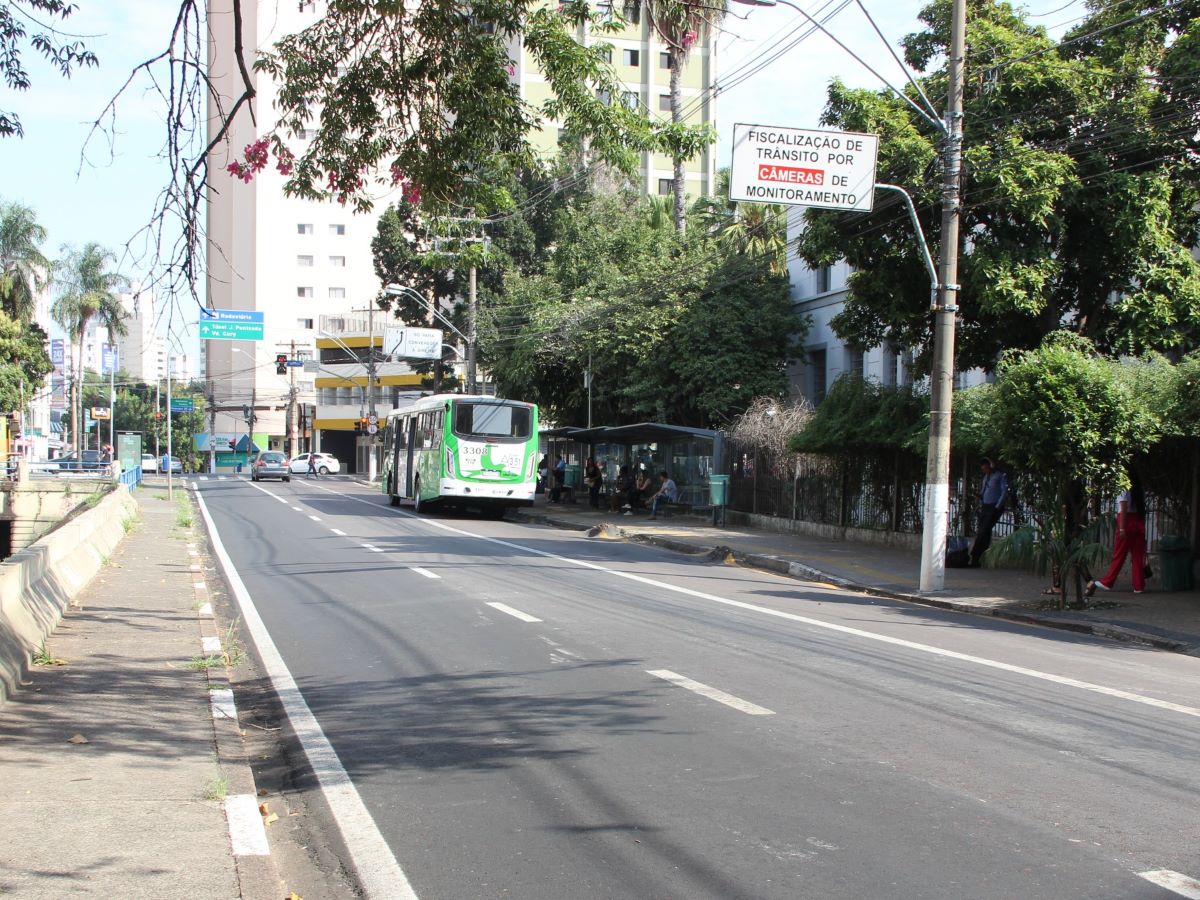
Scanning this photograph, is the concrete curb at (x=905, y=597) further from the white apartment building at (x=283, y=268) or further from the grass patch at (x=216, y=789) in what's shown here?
the white apartment building at (x=283, y=268)

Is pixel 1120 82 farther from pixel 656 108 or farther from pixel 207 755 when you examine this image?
pixel 656 108

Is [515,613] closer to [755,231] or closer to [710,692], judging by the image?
[710,692]

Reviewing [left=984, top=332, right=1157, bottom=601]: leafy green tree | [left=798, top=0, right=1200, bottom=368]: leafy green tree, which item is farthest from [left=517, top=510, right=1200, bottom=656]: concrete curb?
[left=798, top=0, right=1200, bottom=368]: leafy green tree

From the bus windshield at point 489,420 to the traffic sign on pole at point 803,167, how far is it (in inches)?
703

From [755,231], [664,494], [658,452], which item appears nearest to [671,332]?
[658,452]

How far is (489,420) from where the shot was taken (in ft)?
103

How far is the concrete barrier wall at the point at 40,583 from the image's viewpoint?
325 inches

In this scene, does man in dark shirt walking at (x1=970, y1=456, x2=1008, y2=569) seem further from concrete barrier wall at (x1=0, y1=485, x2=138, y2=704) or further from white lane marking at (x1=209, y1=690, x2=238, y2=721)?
white lane marking at (x1=209, y1=690, x2=238, y2=721)

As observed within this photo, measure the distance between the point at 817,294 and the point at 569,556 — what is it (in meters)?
17.6

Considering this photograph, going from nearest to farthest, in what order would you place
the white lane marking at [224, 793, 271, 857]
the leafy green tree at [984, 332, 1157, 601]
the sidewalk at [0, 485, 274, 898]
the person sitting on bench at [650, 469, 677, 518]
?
the sidewalk at [0, 485, 274, 898], the white lane marking at [224, 793, 271, 857], the leafy green tree at [984, 332, 1157, 601], the person sitting on bench at [650, 469, 677, 518]

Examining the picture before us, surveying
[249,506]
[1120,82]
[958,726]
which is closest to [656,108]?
[249,506]

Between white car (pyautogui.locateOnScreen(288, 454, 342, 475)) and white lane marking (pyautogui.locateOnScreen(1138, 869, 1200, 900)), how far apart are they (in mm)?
72275

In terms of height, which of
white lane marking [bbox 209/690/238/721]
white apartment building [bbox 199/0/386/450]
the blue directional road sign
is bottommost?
white lane marking [bbox 209/690/238/721]

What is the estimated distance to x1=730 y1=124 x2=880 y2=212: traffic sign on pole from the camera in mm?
14133
